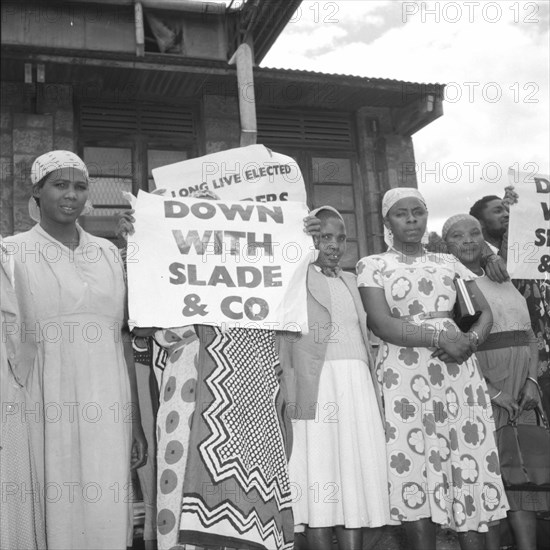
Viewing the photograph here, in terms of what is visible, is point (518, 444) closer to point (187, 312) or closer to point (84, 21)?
point (187, 312)

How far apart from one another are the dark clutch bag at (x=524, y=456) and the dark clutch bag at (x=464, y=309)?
26.1 inches

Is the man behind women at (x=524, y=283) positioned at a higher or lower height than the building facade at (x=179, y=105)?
lower

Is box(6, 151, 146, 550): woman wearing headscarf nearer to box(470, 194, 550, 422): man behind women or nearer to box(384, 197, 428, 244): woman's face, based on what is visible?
box(384, 197, 428, 244): woman's face

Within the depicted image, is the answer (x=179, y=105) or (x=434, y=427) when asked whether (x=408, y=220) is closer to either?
(x=434, y=427)

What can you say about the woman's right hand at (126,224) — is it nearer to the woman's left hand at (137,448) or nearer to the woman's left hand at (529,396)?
the woman's left hand at (137,448)

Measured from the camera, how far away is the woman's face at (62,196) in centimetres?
321

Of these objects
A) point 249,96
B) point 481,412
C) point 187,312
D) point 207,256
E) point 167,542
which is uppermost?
point 249,96

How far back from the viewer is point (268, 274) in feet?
11.7

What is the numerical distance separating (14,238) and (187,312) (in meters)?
0.84

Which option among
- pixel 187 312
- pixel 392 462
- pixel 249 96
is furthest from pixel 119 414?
pixel 249 96

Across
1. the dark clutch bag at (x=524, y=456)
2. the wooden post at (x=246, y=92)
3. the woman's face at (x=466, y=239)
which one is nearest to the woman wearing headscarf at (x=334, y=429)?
the dark clutch bag at (x=524, y=456)

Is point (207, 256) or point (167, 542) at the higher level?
point (207, 256)

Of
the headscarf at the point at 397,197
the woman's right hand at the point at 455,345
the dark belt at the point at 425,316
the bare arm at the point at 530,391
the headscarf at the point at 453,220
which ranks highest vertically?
→ the headscarf at the point at 397,197

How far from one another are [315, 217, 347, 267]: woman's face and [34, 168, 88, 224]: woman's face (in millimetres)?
1425
